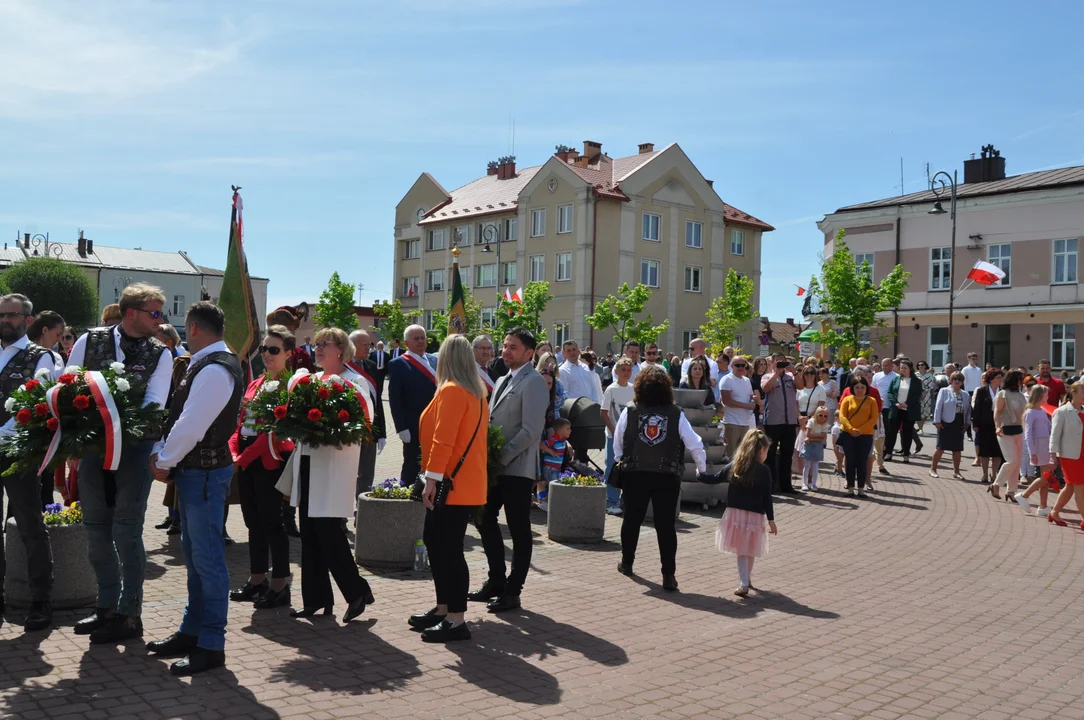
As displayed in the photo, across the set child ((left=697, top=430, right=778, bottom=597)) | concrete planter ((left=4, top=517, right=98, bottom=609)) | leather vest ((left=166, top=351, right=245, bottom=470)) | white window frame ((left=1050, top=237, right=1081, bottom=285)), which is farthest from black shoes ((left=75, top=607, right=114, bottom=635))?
white window frame ((left=1050, top=237, right=1081, bottom=285))

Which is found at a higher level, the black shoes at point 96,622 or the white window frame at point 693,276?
the white window frame at point 693,276

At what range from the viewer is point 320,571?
22.9 feet

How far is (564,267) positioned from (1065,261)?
91.2ft

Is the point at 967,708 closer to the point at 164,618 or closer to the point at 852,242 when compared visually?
the point at 164,618

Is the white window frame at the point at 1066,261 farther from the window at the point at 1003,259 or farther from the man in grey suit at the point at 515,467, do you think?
the man in grey suit at the point at 515,467

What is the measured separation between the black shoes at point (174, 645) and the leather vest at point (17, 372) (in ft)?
6.03

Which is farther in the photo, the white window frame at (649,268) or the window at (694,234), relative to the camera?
the window at (694,234)

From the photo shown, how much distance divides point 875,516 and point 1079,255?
113 feet

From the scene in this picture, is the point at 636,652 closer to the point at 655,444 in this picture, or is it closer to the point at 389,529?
the point at 655,444

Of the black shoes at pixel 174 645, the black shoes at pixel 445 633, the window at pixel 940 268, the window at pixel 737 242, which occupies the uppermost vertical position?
the window at pixel 737 242

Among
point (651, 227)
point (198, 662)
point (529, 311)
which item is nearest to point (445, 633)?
point (198, 662)

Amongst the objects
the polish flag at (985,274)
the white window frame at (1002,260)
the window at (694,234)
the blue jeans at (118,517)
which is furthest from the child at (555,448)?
the window at (694,234)

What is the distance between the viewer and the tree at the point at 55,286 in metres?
74.4

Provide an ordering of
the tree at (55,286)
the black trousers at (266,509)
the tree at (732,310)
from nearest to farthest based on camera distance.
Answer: the black trousers at (266,509)
the tree at (732,310)
the tree at (55,286)
